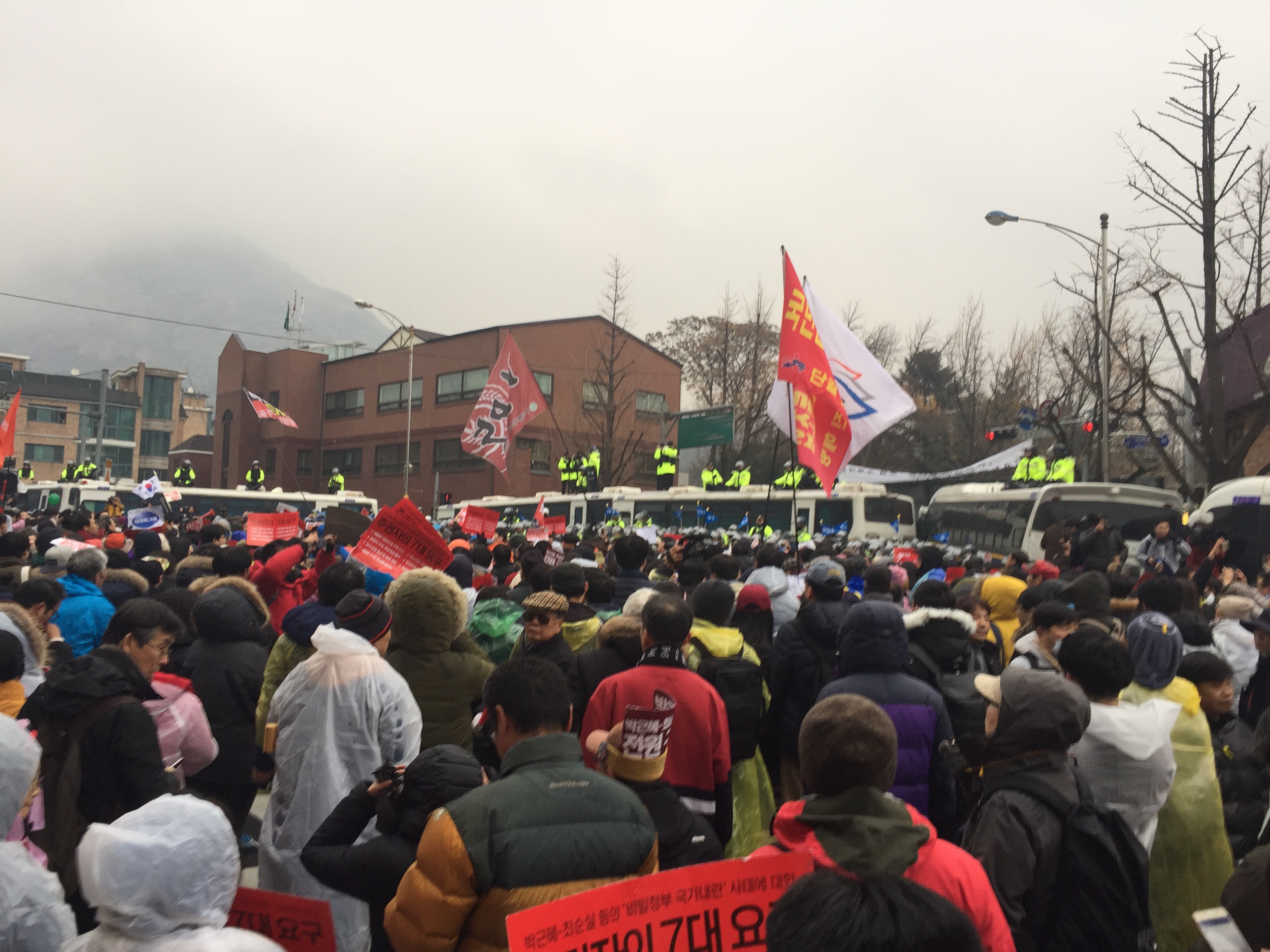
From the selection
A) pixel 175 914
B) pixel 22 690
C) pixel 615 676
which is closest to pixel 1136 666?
pixel 615 676

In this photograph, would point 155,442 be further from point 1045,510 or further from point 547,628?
point 547,628

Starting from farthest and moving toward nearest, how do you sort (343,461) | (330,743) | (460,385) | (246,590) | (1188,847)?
1. (343,461)
2. (460,385)
3. (246,590)
4. (330,743)
5. (1188,847)

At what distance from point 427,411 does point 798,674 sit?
4840 cm

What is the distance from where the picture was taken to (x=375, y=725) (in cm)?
438

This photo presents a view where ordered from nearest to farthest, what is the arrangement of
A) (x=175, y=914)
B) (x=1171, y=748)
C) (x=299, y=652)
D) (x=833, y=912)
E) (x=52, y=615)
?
(x=833, y=912) → (x=175, y=914) → (x=1171, y=748) → (x=299, y=652) → (x=52, y=615)

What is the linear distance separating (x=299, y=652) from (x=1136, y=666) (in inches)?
152

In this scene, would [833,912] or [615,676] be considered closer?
[833,912]

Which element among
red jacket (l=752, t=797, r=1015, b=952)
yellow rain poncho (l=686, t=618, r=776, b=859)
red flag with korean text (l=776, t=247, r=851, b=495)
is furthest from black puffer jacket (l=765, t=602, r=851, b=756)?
red flag with korean text (l=776, t=247, r=851, b=495)

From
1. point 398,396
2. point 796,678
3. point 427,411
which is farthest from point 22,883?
point 398,396

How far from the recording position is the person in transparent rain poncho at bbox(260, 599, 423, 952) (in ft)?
14.2

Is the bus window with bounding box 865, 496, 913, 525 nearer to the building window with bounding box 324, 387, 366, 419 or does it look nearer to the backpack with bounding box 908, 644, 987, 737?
the backpack with bounding box 908, 644, 987, 737

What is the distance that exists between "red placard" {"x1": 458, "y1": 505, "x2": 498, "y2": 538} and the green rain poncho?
899 cm

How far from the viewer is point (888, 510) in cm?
2286

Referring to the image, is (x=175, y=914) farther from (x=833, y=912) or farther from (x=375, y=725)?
(x=375, y=725)
